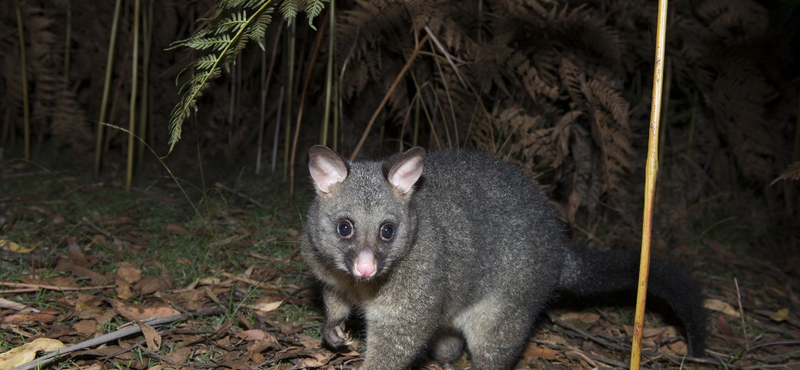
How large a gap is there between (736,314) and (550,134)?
1897mm

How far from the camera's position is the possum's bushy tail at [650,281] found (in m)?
→ 4.19

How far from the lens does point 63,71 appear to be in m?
6.42

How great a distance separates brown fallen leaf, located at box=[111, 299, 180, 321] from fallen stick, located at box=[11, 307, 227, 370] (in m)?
0.11

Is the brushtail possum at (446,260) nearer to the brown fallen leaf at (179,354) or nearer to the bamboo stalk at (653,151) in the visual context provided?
the brown fallen leaf at (179,354)

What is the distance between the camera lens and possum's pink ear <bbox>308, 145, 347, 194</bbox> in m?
3.49

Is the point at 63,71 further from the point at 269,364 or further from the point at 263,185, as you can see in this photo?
the point at 269,364

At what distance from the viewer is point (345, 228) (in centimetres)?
346

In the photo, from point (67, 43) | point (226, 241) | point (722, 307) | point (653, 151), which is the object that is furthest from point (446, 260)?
point (67, 43)

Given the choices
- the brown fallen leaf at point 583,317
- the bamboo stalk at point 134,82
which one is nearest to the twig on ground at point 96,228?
the bamboo stalk at point 134,82

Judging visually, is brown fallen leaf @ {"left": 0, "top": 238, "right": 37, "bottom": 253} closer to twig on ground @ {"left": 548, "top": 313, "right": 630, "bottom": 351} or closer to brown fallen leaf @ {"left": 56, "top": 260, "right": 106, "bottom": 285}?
brown fallen leaf @ {"left": 56, "top": 260, "right": 106, "bottom": 285}

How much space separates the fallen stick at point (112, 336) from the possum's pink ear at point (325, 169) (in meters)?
1.02

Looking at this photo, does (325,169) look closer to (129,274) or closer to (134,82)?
(129,274)

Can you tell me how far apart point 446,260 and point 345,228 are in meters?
0.61

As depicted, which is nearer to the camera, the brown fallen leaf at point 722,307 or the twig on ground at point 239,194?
the brown fallen leaf at point 722,307
